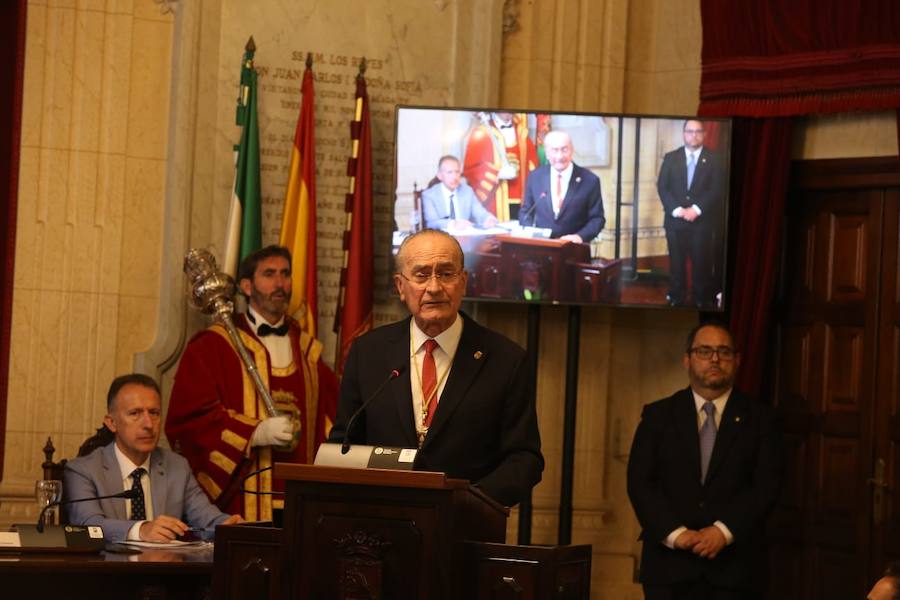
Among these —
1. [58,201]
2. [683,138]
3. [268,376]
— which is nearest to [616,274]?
[683,138]

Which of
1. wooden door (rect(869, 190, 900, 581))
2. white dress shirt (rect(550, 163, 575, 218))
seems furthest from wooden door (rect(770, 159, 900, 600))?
white dress shirt (rect(550, 163, 575, 218))

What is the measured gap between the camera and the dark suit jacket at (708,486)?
5719 millimetres

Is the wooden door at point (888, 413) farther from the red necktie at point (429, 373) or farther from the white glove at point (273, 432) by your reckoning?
the red necktie at point (429, 373)

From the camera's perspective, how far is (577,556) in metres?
3.28

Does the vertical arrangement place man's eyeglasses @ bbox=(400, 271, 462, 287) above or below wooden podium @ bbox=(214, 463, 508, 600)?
above

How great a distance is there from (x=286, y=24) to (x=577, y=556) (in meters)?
4.34

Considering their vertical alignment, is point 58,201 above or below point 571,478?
above

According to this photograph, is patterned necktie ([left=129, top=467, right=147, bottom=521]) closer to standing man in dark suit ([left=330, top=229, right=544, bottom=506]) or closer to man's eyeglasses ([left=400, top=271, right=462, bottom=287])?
standing man in dark suit ([left=330, top=229, right=544, bottom=506])

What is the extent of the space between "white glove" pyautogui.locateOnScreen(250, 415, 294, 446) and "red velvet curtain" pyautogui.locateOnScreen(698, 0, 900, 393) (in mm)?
2528

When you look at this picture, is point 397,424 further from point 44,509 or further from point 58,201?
point 58,201

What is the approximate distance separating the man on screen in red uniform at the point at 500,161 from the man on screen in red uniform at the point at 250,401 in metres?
1.16

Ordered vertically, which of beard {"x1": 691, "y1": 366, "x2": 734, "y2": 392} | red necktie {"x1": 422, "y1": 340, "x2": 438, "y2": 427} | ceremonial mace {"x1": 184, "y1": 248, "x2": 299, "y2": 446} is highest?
ceremonial mace {"x1": 184, "y1": 248, "x2": 299, "y2": 446}

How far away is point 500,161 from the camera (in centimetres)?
690

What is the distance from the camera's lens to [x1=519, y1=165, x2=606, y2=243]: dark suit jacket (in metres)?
6.91
